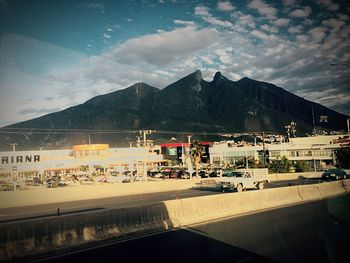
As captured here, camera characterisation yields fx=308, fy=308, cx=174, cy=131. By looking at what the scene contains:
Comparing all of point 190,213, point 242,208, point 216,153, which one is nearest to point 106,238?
point 190,213

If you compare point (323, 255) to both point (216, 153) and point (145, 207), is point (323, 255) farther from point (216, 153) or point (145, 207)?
point (216, 153)

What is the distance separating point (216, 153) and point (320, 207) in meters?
121

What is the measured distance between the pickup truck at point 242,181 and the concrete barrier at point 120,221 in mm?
8207

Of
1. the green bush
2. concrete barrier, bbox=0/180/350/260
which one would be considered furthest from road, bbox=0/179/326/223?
the green bush

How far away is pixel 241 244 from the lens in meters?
9.93

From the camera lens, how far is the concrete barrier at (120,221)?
9.18 metres

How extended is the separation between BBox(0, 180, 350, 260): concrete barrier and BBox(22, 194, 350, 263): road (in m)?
0.65

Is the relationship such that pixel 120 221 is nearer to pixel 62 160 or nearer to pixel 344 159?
pixel 62 160

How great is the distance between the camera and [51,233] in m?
9.82

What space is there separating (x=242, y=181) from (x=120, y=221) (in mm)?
18599

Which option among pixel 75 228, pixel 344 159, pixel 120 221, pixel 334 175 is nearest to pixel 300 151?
pixel 344 159

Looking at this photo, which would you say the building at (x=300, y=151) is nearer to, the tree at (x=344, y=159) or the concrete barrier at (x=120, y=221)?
the tree at (x=344, y=159)

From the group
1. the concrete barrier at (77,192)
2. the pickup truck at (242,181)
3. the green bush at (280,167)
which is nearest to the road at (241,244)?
the pickup truck at (242,181)

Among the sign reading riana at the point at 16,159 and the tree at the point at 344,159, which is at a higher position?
the sign reading riana at the point at 16,159
